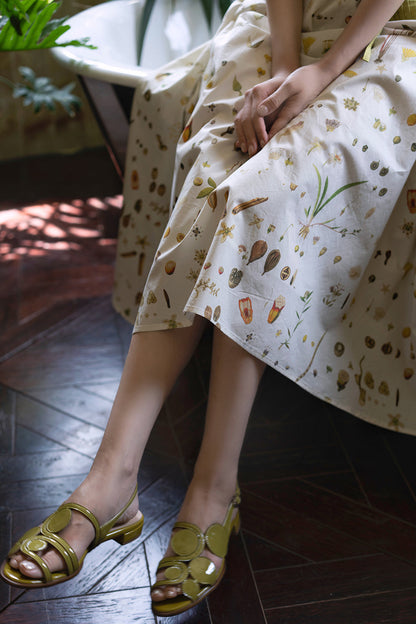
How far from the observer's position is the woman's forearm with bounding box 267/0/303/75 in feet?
3.91

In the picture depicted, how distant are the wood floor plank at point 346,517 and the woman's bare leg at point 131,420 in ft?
1.13

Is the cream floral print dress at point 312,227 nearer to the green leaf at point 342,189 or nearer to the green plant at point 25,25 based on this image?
the green leaf at point 342,189

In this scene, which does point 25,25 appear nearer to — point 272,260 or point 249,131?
point 249,131

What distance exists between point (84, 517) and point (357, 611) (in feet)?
1.54

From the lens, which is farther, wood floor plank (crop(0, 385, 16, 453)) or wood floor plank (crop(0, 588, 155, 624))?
wood floor plank (crop(0, 385, 16, 453))

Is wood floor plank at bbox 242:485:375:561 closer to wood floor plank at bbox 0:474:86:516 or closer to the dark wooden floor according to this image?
the dark wooden floor

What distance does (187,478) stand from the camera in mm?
1321

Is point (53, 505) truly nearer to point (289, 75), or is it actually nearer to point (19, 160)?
point (289, 75)

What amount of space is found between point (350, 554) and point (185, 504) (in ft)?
1.04

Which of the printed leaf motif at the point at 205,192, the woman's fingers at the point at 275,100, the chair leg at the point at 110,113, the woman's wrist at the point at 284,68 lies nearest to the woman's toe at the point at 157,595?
the printed leaf motif at the point at 205,192

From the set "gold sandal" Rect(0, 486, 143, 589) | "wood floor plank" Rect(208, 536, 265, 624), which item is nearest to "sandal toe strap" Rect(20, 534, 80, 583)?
"gold sandal" Rect(0, 486, 143, 589)

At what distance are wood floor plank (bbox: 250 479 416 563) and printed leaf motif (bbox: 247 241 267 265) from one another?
0.54 meters

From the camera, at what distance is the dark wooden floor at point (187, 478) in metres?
1.09

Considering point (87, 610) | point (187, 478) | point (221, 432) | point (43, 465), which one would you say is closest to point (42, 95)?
point (43, 465)
